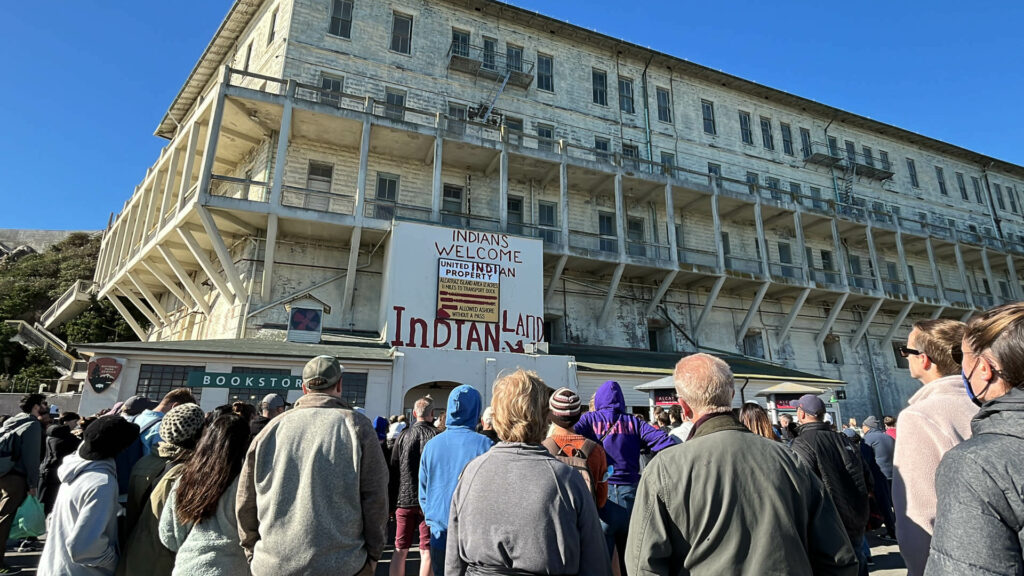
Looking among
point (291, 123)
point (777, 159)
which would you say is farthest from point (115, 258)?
point (777, 159)

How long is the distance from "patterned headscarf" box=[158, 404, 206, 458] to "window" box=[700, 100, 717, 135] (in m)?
27.3

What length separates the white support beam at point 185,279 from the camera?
1756cm

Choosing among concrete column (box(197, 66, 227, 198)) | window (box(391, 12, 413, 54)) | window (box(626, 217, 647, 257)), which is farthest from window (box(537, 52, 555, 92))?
concrete column (box(197, 66, 227, 198))

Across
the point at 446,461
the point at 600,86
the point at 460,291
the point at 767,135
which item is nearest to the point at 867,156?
the point at 767,135

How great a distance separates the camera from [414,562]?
653cm

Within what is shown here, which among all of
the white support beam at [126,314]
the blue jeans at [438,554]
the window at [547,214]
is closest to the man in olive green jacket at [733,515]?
the blue jeans at [438,554]

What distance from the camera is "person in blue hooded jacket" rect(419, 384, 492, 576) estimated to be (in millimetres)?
3777

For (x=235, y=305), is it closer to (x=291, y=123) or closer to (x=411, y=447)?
(x=291, y=123)

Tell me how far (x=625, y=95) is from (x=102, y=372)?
23.0 metres

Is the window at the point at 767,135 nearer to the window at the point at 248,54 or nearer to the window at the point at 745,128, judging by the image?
the window at the point at 745,128

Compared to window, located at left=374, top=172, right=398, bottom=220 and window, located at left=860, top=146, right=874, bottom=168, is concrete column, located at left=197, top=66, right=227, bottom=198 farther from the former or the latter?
window, located at left=860, top=146, right=874, bottom=168

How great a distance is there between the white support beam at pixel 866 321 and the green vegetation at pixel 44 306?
37.3 m

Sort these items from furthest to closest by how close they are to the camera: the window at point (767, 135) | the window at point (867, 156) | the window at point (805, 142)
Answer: the window at point (867, 156) → the window at point (805, 142) → the window at point (767, 135)

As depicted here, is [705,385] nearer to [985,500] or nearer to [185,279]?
[985,500]
